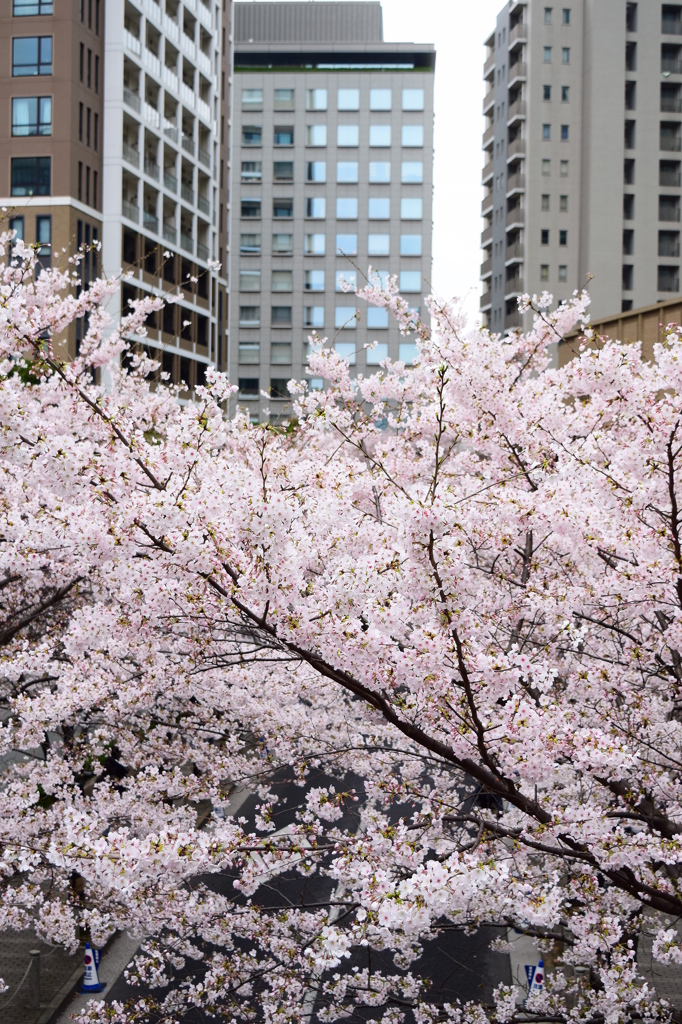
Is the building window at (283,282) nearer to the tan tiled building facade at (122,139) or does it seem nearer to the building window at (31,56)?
the tan tiled building facade at (122,139)

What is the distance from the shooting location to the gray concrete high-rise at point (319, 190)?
71688 millimetres

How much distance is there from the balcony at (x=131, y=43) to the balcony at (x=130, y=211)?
666 cm

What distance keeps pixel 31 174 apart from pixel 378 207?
3852cm

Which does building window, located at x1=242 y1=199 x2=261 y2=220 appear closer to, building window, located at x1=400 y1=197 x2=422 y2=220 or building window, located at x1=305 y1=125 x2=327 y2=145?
building window, located at x1=305 y1=125 x2=327 y2=145

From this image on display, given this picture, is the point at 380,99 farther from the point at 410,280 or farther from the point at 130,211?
the point at 130,211

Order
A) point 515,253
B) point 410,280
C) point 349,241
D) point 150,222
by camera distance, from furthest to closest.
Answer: point 349,241, point 410,280, point 515,253, point 150,222

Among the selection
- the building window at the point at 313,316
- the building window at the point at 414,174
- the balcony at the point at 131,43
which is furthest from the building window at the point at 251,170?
the balcony at the point at 131,43

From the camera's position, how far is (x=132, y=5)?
43.1m

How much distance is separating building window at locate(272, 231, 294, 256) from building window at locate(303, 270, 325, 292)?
224 cm

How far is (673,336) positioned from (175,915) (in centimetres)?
621

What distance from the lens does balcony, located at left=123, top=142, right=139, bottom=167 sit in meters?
42.5

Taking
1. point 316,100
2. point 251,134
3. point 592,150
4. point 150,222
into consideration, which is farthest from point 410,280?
point 150,222

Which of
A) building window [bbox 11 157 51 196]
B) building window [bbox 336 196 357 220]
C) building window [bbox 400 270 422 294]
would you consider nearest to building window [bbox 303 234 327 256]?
building window [bbox 336 196 357 220]

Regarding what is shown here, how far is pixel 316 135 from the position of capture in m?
73.3
